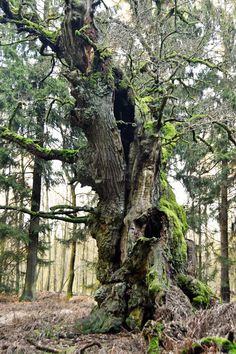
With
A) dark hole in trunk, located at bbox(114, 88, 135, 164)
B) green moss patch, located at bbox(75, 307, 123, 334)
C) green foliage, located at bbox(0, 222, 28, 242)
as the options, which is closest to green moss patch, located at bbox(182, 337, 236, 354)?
green moss patch, located at bbox(75, 307, 123, 334)

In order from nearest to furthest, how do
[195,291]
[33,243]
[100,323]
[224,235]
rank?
[100,323] < [195,291] < [33,243] < [224,235]

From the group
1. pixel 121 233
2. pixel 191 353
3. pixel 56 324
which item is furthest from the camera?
pixel 121 233

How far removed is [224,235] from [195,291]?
772 cm

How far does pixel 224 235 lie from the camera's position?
1316 centimetres

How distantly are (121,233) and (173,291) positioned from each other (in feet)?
6.14

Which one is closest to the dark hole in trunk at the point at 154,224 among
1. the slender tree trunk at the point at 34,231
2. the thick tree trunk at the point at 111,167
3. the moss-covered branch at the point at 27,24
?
the thick tree trunk at the point at 111,167

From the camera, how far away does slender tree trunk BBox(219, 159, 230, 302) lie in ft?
40.9

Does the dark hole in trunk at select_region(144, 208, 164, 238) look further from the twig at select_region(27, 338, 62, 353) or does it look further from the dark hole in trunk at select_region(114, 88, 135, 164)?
the twig at select_region(27, 338, 62, 353)

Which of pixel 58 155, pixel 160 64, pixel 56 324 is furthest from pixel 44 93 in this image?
pixel 56 324

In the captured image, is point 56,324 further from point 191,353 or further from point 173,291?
point 191,353

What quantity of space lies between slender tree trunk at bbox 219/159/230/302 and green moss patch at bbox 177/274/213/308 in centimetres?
694

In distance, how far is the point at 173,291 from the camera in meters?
5.32

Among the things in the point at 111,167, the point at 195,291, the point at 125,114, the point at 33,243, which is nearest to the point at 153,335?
the point at 195,291

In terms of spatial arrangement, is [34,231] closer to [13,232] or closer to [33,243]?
[33,243]
